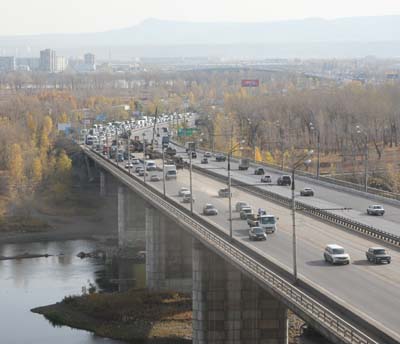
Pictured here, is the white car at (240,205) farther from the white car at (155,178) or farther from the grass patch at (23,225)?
the grass patch at (23,225)

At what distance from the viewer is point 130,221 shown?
2478 inches

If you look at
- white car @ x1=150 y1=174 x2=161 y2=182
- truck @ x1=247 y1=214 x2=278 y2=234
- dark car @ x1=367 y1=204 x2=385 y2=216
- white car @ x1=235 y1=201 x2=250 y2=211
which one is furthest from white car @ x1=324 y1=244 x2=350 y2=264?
white car @ x1=150 y1=174 x2=161 y2=182

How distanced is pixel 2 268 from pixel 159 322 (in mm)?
16500

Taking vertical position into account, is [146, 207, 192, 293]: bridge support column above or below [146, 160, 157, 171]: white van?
below

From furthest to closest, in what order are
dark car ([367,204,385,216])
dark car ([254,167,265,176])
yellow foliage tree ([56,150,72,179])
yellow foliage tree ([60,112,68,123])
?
yellow foliage tree ([60,112,68,123])
yellow foliage tree ([56,150,72,179])
dark car ([254,167,265,176])
dark car ([367,204,385,216])

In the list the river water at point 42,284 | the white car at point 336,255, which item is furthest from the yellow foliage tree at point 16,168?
the white car at point 336,255

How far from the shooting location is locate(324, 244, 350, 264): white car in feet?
94.9

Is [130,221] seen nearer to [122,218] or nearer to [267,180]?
[122,218]

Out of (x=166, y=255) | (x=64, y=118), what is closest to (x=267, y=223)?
(x=166, y=255)

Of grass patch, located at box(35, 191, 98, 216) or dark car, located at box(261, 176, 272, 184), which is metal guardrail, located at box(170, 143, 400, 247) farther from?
grass patch, located at box(35, 191, 98, 216)

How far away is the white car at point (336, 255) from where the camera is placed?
28.9 metres

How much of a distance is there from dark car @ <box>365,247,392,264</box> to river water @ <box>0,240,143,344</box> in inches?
567

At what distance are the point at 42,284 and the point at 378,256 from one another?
25.4m

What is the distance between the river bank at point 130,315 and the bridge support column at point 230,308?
16.8 feet
